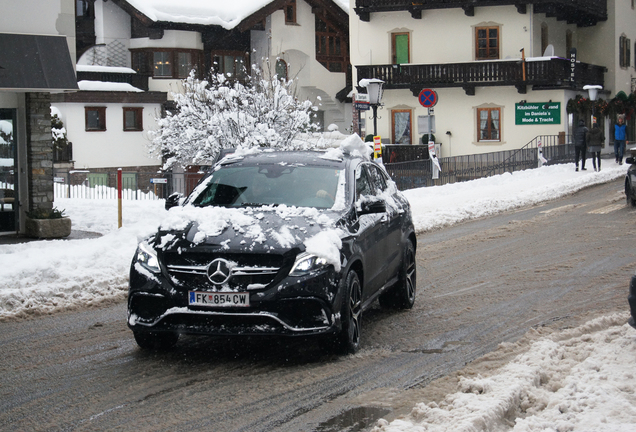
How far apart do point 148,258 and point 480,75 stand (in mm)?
36381

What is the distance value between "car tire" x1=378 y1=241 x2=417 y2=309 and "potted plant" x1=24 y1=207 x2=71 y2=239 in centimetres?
850

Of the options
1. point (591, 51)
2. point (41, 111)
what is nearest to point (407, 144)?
point (591, 51)

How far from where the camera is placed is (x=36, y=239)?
15.6m

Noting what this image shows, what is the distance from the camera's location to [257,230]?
22.3ft

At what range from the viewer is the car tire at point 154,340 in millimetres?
7098

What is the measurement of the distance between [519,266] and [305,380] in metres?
6.20

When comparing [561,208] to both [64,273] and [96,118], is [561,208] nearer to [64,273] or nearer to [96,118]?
[64,273]

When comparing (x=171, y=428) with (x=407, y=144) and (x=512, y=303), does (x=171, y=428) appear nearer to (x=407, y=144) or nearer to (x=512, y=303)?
(x=512, y=303)

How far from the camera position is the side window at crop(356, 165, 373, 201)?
8.04 m

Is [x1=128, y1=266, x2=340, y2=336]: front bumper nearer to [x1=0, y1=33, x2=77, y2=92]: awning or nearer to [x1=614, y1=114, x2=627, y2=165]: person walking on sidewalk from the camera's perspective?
[x1=0, y1=33, x2=77, y2=92]: awning

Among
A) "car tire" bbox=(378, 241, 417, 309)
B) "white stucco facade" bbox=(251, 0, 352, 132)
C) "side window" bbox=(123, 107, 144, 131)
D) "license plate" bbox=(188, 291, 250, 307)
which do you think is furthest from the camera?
"white stucco facade" bbox=(251, 0, 352, 132)

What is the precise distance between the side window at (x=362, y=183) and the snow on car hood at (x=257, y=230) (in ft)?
2.42

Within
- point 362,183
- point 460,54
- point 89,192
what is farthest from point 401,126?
point 362,183

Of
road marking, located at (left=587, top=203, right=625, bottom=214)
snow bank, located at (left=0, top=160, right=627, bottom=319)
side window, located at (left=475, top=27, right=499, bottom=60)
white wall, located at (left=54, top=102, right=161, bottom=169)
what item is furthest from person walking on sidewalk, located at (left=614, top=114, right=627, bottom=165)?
white wall, located at (left=54, top=102, right=161, bottom=169)
